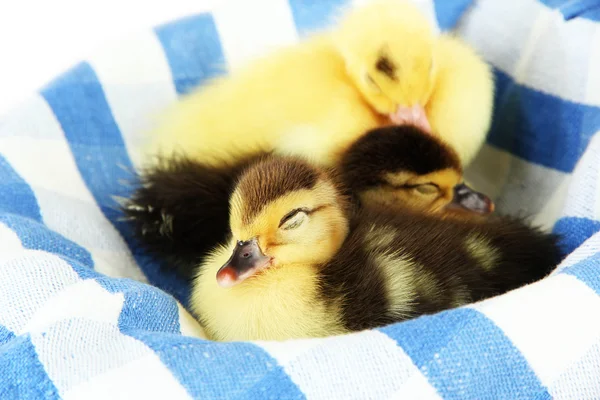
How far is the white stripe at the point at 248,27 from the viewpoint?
1.34 m

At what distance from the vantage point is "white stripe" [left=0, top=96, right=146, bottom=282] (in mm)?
976

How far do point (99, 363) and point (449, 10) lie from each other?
1.00m

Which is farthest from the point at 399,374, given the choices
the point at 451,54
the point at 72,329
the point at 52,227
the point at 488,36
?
the point at 488,36

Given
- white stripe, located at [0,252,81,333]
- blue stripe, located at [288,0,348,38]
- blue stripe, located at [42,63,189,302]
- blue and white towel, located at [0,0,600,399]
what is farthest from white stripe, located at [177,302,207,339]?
blue stripe, located at [288,0,348,38]

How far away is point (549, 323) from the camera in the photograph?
0.61 meters

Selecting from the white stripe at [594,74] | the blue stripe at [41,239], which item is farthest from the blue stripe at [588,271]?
the blue stripe at [41,239]

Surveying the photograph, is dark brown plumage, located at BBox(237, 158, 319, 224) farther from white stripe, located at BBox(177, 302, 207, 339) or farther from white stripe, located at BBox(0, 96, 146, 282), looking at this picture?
white stripe, located at BBox(0, 96, 146, 282)

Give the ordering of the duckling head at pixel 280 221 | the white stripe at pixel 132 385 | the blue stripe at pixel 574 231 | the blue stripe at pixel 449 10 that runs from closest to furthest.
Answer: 1. the white stripe at pixel 132 385
2. the duckling head at pixel 280 221
3. the blue stripe at pixel 574 231
4. the blue stripe at pixel 449 10

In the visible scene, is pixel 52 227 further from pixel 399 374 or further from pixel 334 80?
pixel 399 374

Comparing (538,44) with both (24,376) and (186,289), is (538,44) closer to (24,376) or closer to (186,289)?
(186,289)

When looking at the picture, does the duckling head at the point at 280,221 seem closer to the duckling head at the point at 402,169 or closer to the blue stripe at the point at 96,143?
the duckling head at the point at 402,169

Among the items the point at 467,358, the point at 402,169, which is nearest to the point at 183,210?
the point at 402,169

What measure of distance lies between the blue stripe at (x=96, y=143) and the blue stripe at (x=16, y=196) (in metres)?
0.13

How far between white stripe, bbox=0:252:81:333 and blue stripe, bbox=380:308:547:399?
329 mm
